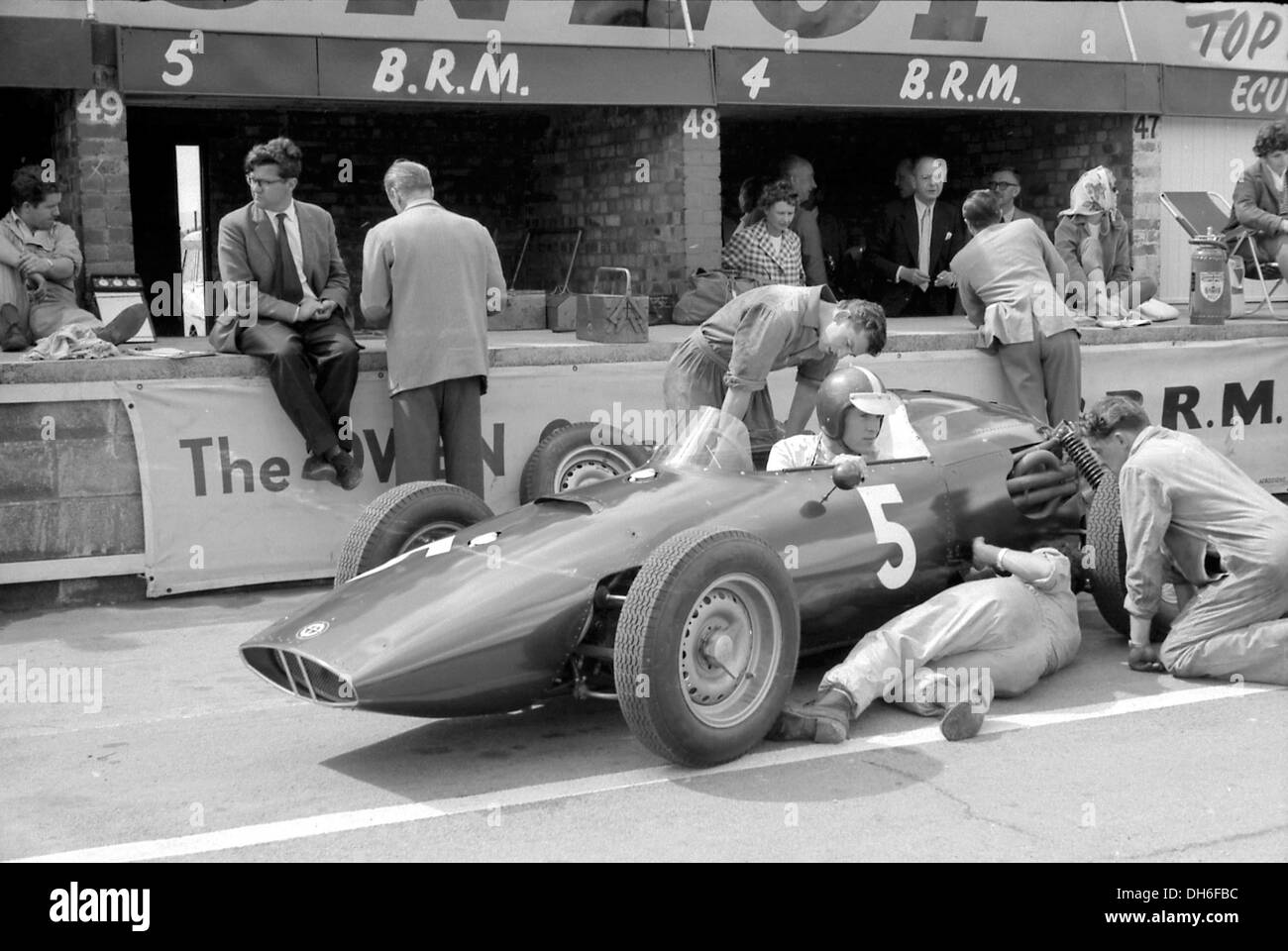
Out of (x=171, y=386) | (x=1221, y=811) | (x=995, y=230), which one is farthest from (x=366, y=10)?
(x=1221, y=811)

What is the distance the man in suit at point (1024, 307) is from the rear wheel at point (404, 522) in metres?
4.52

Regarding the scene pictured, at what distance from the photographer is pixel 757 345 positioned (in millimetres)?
7312

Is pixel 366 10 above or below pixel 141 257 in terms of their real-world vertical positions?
above

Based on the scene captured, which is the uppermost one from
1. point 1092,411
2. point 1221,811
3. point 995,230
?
point 995,230

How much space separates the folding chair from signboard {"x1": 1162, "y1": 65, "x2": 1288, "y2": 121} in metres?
0.75

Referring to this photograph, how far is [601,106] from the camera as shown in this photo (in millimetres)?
12391

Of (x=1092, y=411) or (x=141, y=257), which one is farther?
(x=141, y=257)

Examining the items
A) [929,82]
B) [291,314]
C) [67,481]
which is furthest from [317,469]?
Result: [929,82]

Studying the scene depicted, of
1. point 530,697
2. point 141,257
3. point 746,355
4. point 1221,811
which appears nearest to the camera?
point 1221,811

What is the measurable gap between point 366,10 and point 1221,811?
777 cm

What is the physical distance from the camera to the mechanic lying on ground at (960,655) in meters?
5.73

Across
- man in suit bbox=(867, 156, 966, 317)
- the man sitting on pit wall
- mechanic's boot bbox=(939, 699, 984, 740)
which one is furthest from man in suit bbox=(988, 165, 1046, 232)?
mechanic's boot bbox=(939, 699, 984, 740)

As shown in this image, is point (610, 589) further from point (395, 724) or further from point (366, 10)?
point (366, 10)

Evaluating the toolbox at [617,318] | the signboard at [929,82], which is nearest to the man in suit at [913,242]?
the signboard at [929,82]
